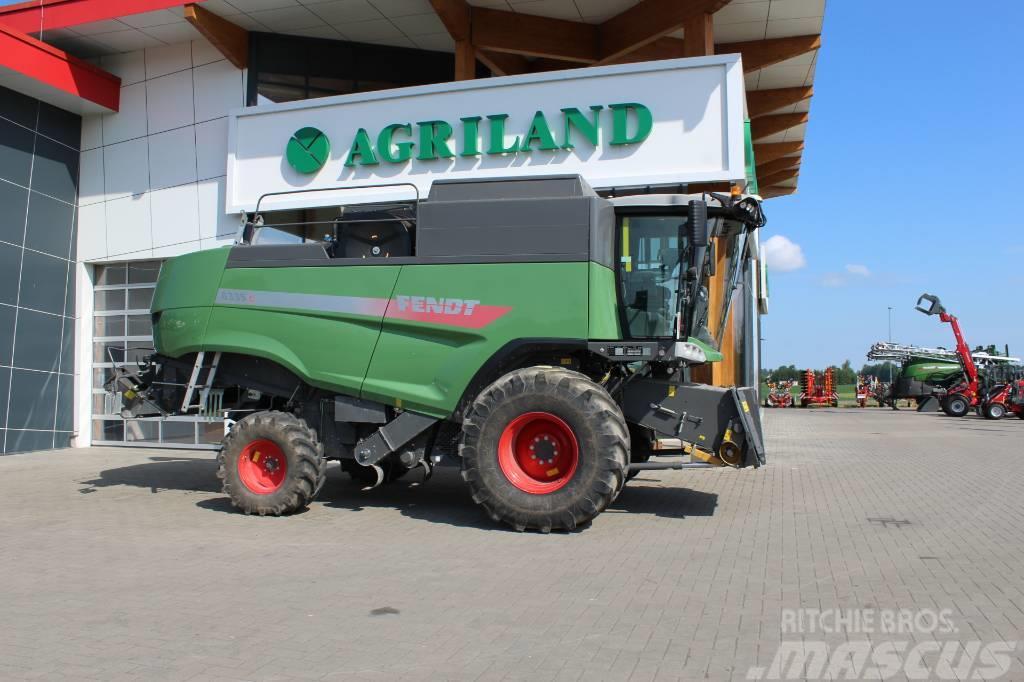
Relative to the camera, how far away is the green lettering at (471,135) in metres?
14.2

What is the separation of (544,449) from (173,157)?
11.3 m

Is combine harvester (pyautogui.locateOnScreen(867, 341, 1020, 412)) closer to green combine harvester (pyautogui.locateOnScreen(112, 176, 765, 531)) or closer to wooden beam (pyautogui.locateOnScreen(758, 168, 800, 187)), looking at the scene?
wooden beam (pyautogui.locateOnScreen(758, 168, 800, 187))

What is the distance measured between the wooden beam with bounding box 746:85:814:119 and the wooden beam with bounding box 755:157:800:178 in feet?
23.6

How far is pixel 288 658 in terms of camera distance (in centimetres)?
455

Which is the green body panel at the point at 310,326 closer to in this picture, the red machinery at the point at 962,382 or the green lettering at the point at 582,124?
the green lettering at the point at 582,124

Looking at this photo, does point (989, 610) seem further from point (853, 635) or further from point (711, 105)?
point (711, 105)

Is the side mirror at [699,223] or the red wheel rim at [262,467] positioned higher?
the side mirror at [699,223]

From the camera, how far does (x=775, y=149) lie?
1044 inches

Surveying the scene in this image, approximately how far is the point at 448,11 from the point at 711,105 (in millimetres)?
4985

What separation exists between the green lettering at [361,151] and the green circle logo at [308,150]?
45 centimetres

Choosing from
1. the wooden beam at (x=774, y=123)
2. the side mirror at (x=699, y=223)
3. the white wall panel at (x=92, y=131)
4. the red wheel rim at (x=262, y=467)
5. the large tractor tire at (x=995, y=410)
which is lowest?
the red wheel rim at (x=262, y=467)

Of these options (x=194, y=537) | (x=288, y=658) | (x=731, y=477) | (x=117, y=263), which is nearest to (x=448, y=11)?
(x=117, y=263)

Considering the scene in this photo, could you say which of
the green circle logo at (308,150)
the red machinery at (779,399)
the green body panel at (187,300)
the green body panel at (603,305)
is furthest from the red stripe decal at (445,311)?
the red machinery at (779,399)

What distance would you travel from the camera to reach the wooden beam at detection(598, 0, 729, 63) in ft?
48.8
